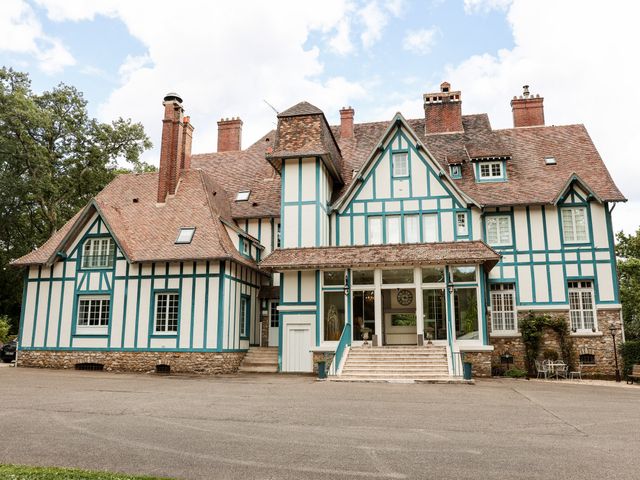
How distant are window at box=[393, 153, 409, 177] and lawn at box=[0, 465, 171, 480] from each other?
17376 millimetres

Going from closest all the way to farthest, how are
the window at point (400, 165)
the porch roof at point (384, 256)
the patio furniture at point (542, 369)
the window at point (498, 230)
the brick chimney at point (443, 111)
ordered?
the porch roof at point (384, 256) → the patio furniture at point (542, 369) → the window at point (498, 230) → the window at point (400, 165) → the brick chimney at point (443, 111)

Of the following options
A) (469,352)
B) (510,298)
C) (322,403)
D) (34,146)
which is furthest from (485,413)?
(34,146)

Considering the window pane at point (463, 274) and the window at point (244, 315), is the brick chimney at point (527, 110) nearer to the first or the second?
the window pane at point (463, 274)

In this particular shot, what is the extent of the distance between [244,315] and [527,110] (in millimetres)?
16475

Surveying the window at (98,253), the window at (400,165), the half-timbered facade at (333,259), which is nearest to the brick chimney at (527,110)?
the half-timbered facade at (333,259)

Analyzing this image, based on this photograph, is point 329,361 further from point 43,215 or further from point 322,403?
point 43,215

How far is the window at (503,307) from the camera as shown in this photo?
2002 centimetres

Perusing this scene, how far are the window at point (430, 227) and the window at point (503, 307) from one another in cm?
295

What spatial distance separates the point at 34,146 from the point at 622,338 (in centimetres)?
2845

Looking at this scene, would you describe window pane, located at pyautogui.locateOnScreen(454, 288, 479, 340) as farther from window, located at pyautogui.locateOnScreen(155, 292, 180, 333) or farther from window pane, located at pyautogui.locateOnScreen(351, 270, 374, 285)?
window, located at pyautogui.locateOnScreen(155, 292, 180, 333)

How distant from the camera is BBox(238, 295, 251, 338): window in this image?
2033 centimetres

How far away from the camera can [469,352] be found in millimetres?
17000

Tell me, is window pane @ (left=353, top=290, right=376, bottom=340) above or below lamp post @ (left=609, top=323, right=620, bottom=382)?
above

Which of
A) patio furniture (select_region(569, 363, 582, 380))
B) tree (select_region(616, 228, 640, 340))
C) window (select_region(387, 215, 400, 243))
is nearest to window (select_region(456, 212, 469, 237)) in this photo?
window (select_region(387, 215, 400, 243))
